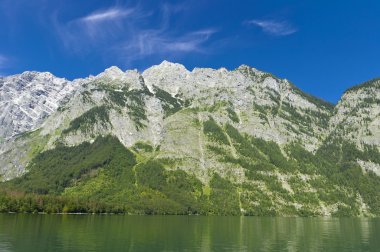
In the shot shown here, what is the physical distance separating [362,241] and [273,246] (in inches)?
1445

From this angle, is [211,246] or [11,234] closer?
[211,246]

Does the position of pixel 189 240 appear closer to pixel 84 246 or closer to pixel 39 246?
pixel 84 246

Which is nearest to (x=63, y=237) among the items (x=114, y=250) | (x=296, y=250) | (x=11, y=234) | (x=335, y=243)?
(x=11, y=234)

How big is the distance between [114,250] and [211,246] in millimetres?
26918

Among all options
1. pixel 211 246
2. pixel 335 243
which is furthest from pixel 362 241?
pixel 211 246

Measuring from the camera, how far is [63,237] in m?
113

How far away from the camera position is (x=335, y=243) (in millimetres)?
120688

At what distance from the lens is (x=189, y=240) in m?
118

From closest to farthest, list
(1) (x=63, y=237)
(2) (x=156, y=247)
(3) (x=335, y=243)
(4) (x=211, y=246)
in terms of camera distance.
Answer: (2) (x=156, y=247), (4) (x=211, y=246), (1) (x=63, y=237), (3) (x=335, y=243)

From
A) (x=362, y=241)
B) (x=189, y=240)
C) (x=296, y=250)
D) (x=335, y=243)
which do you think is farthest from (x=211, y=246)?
(x=362, y=241)

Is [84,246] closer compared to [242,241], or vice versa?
[84,246]

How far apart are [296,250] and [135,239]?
1709 inches

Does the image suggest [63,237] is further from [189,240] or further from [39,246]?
[189,240]

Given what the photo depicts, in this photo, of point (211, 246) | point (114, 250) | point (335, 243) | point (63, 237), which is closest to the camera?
point (114, 250)
